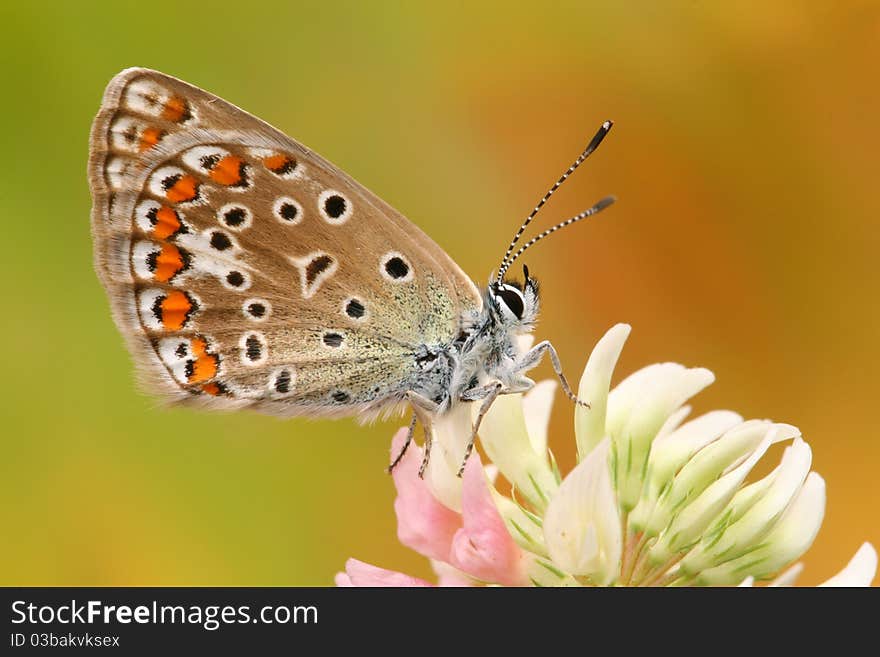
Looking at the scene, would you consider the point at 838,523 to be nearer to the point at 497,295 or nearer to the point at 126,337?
the point at 497,295

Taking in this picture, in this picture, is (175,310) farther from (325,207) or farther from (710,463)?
(710,463)

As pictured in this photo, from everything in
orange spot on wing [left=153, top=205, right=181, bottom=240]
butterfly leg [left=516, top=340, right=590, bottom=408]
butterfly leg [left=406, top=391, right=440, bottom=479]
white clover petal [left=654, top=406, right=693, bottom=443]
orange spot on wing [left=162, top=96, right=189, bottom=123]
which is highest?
orange spot on wing [left=162, top=96, right=189, bottom=123]

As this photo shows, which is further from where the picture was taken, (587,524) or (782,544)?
(782,544)

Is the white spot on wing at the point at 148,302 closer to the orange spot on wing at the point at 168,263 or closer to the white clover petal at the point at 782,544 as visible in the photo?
the orange spot on wing at the point at 168,263

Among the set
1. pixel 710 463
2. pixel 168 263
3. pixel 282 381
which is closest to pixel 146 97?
pixel 168 263

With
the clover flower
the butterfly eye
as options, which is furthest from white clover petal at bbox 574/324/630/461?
the butterfly eye

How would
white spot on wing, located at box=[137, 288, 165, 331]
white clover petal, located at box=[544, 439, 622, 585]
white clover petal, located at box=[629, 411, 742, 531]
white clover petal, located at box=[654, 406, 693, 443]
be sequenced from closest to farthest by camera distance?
white clover petal, located at box=[544, 439, 622, 585] < white clover petal, located at box=[629, 411, 742, 531] < white clover petal, located at box=[654, 406, 693, 443] < white spot on wing, located at box=[137, 288, 165, 331]

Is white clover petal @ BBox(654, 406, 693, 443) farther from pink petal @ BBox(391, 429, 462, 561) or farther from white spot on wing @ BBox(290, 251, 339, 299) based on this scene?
white spot on wing @ BBox(290, 251, 339, 299)

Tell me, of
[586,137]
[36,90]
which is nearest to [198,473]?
[36,90]
